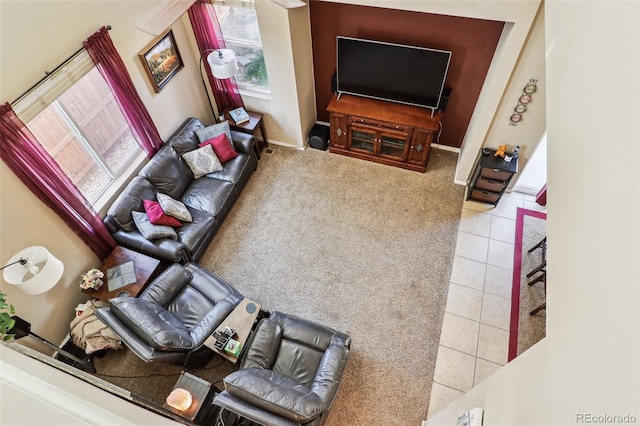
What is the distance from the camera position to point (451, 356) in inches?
152

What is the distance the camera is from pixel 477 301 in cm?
422

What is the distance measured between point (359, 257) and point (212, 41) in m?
3.59

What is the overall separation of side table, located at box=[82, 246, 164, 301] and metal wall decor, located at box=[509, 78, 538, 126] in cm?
445

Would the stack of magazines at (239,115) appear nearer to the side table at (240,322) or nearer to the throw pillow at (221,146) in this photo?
the throw pillow at (221,146)

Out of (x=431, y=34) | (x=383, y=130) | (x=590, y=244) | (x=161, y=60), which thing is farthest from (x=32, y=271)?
(x=431, y=34)

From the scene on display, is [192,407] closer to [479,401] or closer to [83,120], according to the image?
[479,401]

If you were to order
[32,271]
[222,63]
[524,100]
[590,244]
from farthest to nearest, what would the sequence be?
[222,63], [524,100], [32,271], [590,244]

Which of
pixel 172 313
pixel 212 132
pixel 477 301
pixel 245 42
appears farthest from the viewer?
pixel 212 132

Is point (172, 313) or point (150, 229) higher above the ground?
point (150, 229)

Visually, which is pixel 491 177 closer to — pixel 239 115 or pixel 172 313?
pixel 239 115

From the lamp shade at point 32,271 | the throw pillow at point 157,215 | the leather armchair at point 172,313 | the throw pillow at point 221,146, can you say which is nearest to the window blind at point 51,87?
the lamp shade at point 32,271

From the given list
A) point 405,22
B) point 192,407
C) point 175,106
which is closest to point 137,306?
point 192,407

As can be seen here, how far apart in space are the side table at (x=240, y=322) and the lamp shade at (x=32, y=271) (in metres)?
1.47

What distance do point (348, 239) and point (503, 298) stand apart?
1.96 m
